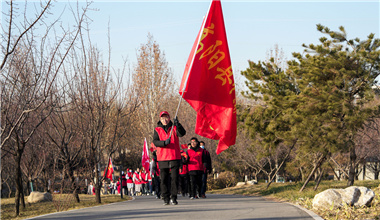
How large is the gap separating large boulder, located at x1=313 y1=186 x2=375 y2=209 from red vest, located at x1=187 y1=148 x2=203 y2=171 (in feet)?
21.4

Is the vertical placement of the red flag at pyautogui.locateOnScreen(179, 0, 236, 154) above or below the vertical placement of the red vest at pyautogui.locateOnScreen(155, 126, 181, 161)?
above

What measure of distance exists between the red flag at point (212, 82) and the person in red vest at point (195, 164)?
7632 mm

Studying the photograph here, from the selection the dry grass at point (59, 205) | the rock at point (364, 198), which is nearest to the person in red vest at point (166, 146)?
the rock at point (364, 198)

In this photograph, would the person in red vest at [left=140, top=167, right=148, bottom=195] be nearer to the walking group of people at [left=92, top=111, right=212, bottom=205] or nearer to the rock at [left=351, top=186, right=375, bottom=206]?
the walking group of people at [left=92, top=111, right=212, bottom=205]

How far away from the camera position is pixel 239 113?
21719mm

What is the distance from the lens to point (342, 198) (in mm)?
11422

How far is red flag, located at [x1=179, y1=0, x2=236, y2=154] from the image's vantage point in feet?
31.9

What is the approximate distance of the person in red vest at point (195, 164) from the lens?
17609mm

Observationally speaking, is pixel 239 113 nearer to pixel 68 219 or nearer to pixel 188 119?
pixel 68 219

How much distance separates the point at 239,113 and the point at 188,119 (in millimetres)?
28552

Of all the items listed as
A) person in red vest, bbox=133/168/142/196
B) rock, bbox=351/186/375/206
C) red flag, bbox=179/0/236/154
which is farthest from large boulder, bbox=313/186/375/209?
person in red vest, bbox=133/168/142/196

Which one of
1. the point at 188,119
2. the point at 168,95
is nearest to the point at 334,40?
the point at 188,119

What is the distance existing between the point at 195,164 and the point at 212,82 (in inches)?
320

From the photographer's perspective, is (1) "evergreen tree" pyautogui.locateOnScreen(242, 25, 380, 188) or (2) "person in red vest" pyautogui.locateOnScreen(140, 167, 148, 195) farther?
(2) "person in red vest" pyautogui.locateOnScreen(140, 167, 148, 195)
